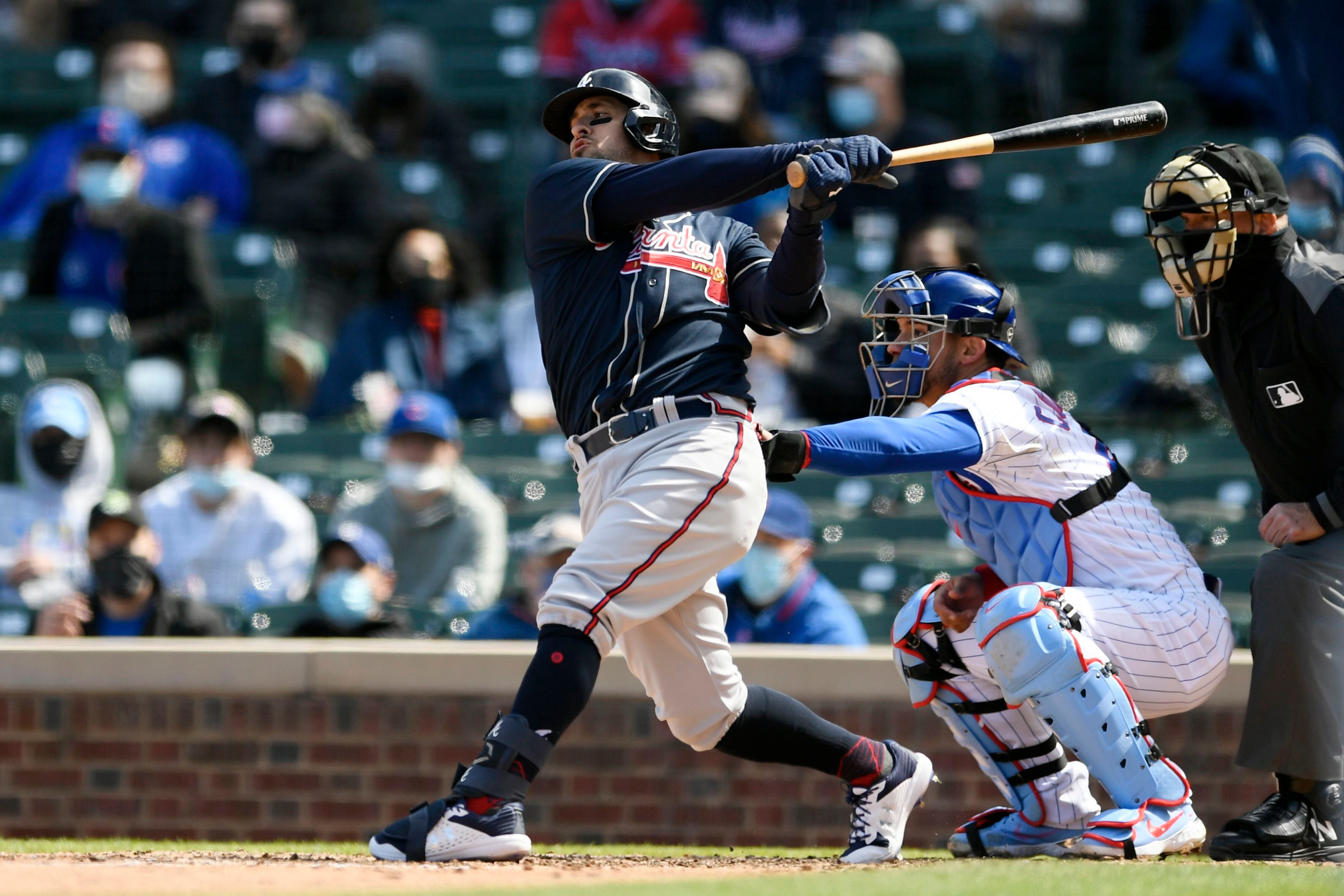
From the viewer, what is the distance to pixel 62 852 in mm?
3934

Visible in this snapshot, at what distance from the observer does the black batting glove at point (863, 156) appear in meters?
3.29

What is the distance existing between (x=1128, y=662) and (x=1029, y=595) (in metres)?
0.28

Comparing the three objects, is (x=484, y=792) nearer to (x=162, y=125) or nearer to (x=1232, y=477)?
(x=1232, y=477)

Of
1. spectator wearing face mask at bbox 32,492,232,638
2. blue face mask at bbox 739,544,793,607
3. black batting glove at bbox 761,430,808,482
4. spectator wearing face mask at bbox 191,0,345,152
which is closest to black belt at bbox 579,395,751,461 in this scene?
black batting glove at bbox 761,430,808,482

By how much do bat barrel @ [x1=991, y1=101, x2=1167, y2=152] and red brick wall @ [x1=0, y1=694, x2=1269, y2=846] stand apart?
202cm

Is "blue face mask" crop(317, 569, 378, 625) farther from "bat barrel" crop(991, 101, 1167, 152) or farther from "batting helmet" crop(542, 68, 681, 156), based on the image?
"bat barrel" crop(991, 101, 1167, 152)

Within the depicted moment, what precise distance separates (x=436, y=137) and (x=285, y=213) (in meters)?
1.02

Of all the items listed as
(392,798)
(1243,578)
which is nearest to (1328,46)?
(1243,578)

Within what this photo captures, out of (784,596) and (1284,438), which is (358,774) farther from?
(1284,438)

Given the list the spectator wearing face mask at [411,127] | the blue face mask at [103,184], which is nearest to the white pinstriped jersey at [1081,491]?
the blue face mask at [103,184]

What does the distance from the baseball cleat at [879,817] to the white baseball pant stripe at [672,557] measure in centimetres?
36

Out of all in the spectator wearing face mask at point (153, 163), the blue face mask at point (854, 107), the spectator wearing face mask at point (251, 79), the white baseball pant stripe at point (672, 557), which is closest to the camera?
the white baseball pant stripe at point (672, 557)

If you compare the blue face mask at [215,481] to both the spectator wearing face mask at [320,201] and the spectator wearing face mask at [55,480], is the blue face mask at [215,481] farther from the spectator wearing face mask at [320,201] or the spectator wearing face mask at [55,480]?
the spectator wearing face mask at [320,201]

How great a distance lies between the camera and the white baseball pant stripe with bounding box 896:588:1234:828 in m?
3.59
